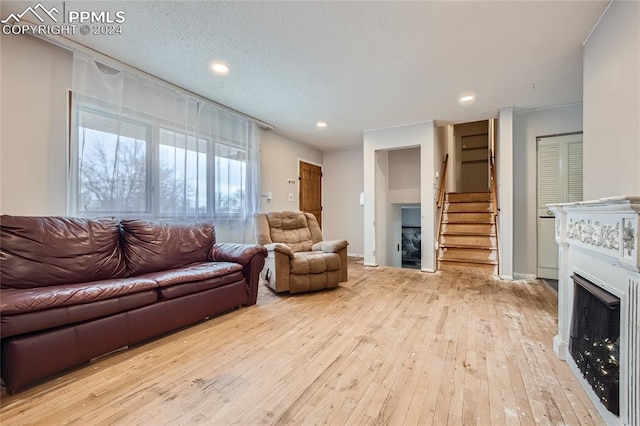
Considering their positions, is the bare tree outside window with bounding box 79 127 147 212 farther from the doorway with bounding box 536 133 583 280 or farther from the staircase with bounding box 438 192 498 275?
the doorway with bounding box 536 133 583 280

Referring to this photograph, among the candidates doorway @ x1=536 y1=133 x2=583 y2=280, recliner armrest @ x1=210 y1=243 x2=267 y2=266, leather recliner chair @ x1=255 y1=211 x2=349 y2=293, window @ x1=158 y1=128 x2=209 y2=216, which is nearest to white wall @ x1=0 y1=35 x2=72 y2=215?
window @ x1=158 y1=128 x2=209 y2=216

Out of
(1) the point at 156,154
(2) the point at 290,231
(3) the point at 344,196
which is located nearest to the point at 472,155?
(3) the point at 344,196

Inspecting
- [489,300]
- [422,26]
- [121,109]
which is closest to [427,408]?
[489,300]

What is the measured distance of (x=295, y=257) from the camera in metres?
3.37

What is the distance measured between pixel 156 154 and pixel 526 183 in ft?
16.5

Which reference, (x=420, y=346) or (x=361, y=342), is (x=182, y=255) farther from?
(x=420, y=346)

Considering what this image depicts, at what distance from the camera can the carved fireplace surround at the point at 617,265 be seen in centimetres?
109

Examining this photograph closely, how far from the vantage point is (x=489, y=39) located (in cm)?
233

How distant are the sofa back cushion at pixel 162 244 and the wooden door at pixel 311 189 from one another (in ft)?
9.47

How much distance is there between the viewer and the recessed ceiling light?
108 inches

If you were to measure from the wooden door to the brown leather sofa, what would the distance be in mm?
2959

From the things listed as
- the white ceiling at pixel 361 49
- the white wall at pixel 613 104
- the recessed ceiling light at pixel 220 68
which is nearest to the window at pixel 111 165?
the white ceiling at pixel 361 49

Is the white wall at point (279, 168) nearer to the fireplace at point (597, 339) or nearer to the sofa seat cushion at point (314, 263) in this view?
the sofa seat cushion at point (314, 263)

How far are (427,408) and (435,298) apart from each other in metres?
1.95
